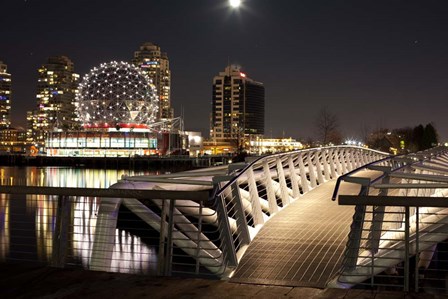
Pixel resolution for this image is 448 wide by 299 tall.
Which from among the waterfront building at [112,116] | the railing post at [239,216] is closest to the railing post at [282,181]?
the railing post at [239,216]

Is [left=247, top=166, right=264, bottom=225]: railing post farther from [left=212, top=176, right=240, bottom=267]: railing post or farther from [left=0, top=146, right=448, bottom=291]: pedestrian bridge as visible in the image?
[left=212, top=176, right=240, bottom=267]: railing post

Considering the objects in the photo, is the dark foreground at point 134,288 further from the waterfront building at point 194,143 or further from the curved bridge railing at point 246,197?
the waterfront building at point 194,143

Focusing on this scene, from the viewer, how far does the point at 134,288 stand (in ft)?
18.7

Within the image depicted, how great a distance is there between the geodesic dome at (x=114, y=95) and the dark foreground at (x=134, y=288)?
10810 centimetres

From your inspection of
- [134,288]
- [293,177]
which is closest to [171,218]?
[134,288]

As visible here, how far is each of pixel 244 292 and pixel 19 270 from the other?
2.79 metres

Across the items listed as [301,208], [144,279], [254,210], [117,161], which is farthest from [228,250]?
[117,161]

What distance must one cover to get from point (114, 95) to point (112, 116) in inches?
236

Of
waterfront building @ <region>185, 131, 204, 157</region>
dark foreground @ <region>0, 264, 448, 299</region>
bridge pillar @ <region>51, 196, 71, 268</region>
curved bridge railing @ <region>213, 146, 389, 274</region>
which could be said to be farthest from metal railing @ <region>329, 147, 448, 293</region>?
waterfront building @ <region>185, 131, 204, 157</region>

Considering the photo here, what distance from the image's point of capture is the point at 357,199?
5.92 meters

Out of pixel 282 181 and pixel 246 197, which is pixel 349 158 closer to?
pixel 246 197

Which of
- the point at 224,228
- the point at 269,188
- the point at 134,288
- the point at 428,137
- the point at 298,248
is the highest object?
the point at 428,137

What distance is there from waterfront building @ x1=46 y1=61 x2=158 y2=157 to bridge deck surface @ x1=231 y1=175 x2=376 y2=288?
327 feet

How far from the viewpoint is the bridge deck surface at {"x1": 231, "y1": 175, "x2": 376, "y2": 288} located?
9.55 meters
